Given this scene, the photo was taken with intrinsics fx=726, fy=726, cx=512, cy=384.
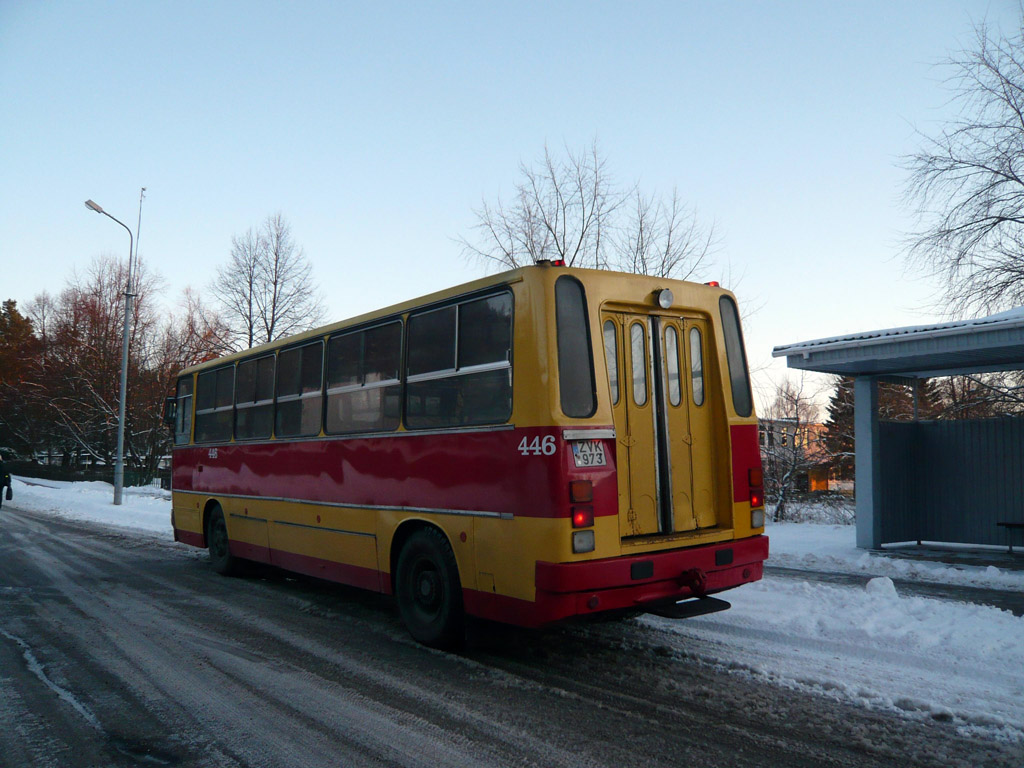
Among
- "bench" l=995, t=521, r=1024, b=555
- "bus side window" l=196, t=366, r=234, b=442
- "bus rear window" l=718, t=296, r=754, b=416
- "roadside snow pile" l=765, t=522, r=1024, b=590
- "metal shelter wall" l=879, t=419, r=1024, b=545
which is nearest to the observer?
"bus rear window" l=718, t=296, r=754, b=416

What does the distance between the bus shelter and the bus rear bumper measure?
7713 millimetres

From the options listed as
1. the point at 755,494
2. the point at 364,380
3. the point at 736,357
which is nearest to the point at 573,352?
the point at 736,357

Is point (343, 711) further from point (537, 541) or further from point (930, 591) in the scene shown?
point (930, 591)

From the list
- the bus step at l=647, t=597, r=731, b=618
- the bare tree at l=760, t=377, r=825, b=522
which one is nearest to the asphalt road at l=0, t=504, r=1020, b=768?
the bus step at l=647, t=597, r=731, b=618

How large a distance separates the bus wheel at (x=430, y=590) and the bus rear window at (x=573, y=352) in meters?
1.67

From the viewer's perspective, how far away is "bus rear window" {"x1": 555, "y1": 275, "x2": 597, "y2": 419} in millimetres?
5105

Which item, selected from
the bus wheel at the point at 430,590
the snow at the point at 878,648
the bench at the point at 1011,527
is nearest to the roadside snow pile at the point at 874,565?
the snow at the point at 878,648

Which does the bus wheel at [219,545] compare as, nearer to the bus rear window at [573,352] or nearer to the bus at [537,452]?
the bus at [537,452]

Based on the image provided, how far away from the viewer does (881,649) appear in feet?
18.9

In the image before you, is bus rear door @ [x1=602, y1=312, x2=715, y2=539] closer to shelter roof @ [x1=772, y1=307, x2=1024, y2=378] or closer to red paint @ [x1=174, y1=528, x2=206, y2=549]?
shelter roof @ [x1=772, y1=307, x2=1024, y2=378]

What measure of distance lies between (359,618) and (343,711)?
2.83 meters

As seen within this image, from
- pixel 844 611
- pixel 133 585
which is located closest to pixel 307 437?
pixel 133 585

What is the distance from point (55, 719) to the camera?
4449 millimetres

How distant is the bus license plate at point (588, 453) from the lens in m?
5.00
